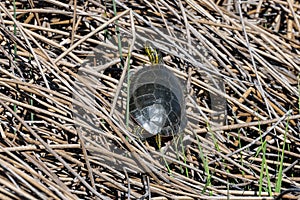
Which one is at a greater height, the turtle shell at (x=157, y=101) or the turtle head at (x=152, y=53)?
the turtle head at (x=152, y=53)

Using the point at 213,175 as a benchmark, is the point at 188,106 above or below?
above

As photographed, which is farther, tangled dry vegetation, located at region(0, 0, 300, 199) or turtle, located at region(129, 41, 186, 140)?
turtle, located at region(129, 41, 186, 140)

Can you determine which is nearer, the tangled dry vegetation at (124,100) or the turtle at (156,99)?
the tangled dry vegetation at (124,100)

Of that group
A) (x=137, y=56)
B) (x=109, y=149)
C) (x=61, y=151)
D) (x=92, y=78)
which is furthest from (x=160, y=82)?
(x=61, y=151)

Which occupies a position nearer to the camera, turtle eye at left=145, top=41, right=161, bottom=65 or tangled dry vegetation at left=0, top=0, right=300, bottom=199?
tangled dry vegetation at left=0, top=0, right=300, bottom=199

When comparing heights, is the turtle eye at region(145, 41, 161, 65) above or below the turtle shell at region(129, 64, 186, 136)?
above

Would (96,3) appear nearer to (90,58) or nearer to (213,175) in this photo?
(90,58)
